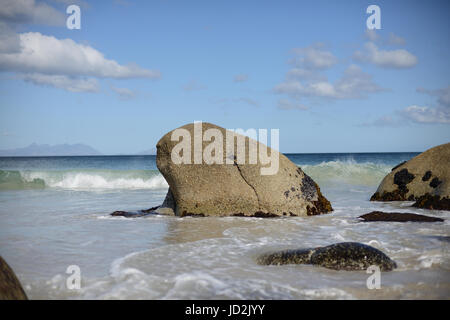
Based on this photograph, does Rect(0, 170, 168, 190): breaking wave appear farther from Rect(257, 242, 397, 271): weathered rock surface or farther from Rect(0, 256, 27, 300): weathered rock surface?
Rect(0, 256, 27, 300): weathered rock surface

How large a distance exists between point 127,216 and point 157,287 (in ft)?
13.9

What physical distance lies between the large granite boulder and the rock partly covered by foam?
246 cm

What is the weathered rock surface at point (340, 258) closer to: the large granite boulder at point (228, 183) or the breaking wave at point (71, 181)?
the large granite boulder at point (228, 183)

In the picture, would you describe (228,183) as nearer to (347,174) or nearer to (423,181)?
(423,181)

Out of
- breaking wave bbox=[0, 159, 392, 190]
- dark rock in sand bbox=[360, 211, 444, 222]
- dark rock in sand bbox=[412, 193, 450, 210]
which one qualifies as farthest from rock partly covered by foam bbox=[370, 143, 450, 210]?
breaking wave bbox=[0, 159, 392, 190]

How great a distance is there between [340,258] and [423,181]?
6.25 meters

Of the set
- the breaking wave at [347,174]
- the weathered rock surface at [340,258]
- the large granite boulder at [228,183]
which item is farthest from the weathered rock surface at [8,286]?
the breaking wave at [347,174]

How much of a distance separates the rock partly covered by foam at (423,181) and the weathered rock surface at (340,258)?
5.00m

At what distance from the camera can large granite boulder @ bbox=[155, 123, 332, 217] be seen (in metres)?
7.46

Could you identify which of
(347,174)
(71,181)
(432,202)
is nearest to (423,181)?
(432,202)

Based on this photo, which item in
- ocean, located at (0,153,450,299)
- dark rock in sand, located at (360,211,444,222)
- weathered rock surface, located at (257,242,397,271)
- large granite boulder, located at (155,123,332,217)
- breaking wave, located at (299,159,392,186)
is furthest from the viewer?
breaking wave, located at (299,159,392,186)

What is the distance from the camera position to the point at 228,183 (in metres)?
7.44
